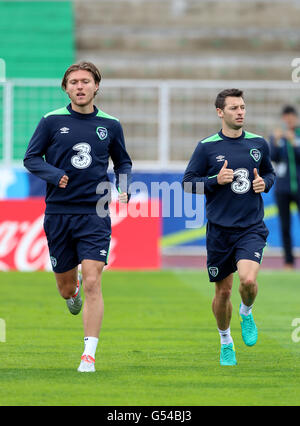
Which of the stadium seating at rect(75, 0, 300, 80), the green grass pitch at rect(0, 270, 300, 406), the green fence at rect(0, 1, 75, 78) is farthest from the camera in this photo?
the stadium seating at rect(75, 0, 300, 80)

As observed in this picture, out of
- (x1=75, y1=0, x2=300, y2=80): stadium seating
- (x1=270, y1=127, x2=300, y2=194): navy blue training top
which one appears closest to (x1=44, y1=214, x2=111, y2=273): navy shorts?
(x1=270, y1=127, x2=300, y2=194): navy blue training top

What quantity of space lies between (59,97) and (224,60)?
6.76 metres

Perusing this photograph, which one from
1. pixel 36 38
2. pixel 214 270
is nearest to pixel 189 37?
pixel 36 38

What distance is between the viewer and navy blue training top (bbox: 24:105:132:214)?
7637 mm

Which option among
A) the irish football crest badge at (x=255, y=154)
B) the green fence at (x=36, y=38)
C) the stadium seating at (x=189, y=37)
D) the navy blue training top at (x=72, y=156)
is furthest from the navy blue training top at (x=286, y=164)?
the navy blue training top at (x=72, y=156)

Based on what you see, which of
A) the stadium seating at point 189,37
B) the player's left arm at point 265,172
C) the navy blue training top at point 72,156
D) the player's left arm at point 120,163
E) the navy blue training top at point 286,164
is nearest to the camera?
the navy blue training top at point 72,156

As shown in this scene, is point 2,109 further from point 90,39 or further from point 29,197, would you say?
point 90,39

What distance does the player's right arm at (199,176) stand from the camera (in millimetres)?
7816

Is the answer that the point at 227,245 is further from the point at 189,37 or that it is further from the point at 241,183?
the point at 189,37

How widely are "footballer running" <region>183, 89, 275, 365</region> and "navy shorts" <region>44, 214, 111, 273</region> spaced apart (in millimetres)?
851

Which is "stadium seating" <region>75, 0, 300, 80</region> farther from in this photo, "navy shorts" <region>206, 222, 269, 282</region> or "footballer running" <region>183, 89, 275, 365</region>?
"navy shorts" <region>206, 222, 269, 282</region>

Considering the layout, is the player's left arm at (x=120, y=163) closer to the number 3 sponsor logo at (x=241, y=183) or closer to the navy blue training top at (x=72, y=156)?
the navy blue training top at (x=72, y=156)

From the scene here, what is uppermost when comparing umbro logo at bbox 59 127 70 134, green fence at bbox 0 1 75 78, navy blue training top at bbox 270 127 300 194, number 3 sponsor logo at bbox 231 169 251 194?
green fence at bbox 0 1 75 78

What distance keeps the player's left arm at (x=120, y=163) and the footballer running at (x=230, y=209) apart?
1.59ft
